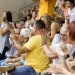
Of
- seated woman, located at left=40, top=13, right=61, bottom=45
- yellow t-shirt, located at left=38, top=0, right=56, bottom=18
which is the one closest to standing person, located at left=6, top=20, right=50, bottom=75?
seated woman, located at left=40, top=13, right=61, bottom=45

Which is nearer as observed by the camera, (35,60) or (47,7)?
(35,60)

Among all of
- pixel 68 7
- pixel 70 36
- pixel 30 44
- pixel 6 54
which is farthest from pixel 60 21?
pixel 70 36

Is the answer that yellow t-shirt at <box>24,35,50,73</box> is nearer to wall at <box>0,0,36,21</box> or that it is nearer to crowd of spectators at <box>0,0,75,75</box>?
crowd of spectators at <box>0,0,75,75</box>

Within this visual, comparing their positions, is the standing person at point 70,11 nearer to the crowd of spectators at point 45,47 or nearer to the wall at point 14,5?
the crowd of spectators at point 45,47

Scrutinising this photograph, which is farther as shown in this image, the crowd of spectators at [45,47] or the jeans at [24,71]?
the jeans at [24,71]

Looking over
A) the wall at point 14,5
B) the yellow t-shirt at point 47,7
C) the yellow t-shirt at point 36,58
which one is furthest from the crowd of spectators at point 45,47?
the wall at point 14,5

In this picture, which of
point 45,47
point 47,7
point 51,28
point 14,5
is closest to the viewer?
→ point 45,47

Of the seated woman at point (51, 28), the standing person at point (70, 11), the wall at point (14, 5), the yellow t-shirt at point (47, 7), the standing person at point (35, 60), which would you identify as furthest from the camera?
the wall at point (14, 5)

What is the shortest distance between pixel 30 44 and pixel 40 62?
34 centimetres

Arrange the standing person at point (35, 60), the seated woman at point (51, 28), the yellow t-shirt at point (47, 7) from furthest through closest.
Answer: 1. the yellow t-shirt at point (47, 7)
2. the seated woman at point (51, 28)
3. the standing person at point (35, 60)

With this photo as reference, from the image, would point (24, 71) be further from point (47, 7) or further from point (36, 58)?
point (47, 7)

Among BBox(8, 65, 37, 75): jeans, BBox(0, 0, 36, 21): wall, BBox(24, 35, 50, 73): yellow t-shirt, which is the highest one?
BBox(0, 0, 36, 21): wall

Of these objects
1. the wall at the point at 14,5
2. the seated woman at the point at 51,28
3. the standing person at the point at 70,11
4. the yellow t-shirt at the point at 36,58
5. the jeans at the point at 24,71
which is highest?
the wall at the point at 14,5

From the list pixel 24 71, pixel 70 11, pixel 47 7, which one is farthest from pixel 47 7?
pixel 24 71
